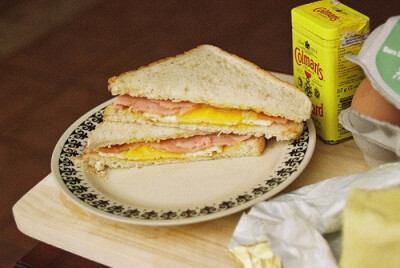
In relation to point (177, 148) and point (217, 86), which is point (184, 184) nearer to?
point (177, 148)

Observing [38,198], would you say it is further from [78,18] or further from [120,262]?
[78,18]

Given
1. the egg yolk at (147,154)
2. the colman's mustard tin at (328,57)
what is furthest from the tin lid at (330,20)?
the egg yolk at (147,154)

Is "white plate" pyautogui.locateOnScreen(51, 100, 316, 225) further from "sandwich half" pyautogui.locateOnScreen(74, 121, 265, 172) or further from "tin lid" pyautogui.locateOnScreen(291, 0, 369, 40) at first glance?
"tin lid" pyautogui.locateOnScreen(291, 0, 369, 40)

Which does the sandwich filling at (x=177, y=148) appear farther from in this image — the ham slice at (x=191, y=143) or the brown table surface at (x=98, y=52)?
the brown table surface at (x=98, y=52)

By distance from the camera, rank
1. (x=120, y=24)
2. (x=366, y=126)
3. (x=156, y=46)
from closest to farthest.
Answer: (x=366, y=126), (x=156, y=46), (x=120, y=24)

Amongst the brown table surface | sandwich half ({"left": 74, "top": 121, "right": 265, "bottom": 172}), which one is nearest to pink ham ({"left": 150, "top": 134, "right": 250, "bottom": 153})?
sandwich half ({"left": 74, "top": 121, "right": 265, "bottom": 172})

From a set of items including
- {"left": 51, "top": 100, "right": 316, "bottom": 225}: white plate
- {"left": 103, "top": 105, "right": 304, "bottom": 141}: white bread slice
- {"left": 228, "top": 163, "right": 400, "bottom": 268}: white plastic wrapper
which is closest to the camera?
{"left": 228, "top": 163, "right": 400, "bottom": 268}: white plastic wrapper

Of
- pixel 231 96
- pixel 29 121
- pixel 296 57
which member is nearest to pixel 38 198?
pixel 231 96

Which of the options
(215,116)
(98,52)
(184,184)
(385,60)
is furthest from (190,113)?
(98,52)
